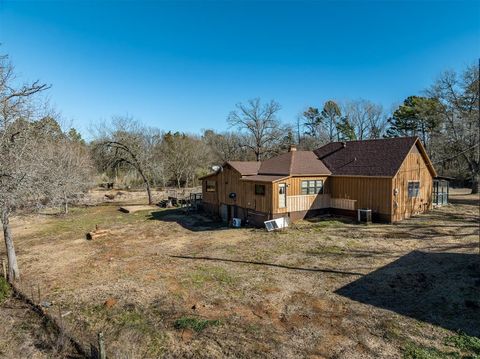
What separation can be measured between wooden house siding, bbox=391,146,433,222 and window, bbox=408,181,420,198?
21 cm

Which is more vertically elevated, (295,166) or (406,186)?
(295,166)

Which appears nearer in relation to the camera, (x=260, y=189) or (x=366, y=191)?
(x=260, y=189)

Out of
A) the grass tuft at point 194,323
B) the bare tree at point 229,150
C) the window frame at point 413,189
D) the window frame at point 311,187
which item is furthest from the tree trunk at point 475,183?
the grass tuft at point 194,323

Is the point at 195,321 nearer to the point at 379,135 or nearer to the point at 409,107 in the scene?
the point at 409,107

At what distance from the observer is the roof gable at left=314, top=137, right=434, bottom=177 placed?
19.3 metres

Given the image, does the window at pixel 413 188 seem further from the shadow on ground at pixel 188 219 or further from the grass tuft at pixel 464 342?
the grass tuft at pixel 464 342

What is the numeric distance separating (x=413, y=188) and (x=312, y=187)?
688 centimetres

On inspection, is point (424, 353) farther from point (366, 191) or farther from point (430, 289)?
point (366, 191)

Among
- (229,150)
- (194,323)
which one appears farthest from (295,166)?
(229,150)

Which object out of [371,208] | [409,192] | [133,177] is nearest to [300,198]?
[371,208]

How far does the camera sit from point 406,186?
1958 cm

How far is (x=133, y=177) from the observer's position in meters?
46.1

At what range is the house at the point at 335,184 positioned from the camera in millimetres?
18656

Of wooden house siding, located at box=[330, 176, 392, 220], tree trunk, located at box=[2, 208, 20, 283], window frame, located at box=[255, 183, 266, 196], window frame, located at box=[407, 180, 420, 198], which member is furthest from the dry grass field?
window frame, located at box=[407, 180, 420, 198]
